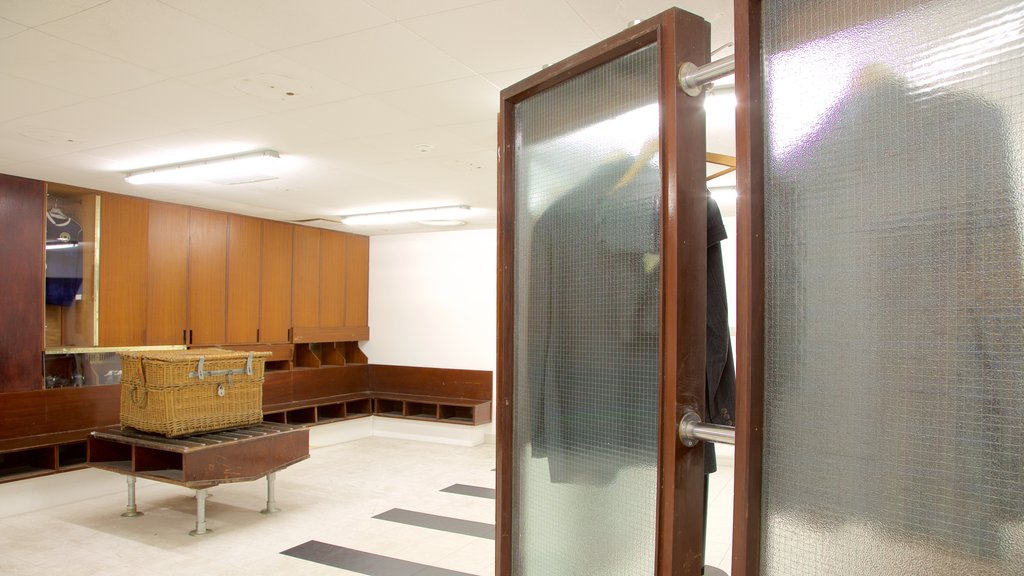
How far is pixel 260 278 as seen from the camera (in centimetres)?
720

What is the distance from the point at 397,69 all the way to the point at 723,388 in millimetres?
2079

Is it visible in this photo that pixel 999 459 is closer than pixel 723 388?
Yes

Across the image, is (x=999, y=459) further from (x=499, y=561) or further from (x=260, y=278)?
(x=260, y=278)

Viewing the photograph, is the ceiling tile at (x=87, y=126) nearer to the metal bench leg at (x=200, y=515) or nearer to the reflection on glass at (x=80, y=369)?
the reflection on glass at (x=80, y=369)

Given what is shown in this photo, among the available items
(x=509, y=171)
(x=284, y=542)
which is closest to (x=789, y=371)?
(x=509, y=171)

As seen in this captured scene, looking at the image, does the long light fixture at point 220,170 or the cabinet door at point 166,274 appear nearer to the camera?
the long light fixture at point 220,170

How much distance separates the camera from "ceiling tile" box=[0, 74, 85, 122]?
314 centimetres

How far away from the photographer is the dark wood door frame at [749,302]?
3.42 feet

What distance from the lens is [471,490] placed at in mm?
5629

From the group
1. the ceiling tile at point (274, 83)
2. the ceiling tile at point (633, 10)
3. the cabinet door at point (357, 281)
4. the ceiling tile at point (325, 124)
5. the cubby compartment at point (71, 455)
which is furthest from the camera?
the cabinet door at point (357, 281)

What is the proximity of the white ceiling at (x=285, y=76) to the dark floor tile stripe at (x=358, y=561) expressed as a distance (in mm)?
2639

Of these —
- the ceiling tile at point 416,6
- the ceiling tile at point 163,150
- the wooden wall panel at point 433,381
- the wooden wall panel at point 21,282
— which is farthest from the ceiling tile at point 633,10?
the wooden wall panel at point 433,381

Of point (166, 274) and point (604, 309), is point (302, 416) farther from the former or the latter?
point (604, 309)

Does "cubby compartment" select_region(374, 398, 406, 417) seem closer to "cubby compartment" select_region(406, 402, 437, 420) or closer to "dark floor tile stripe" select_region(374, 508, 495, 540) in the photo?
"cubby compartment" select_region(406, 402, 437, 420)
